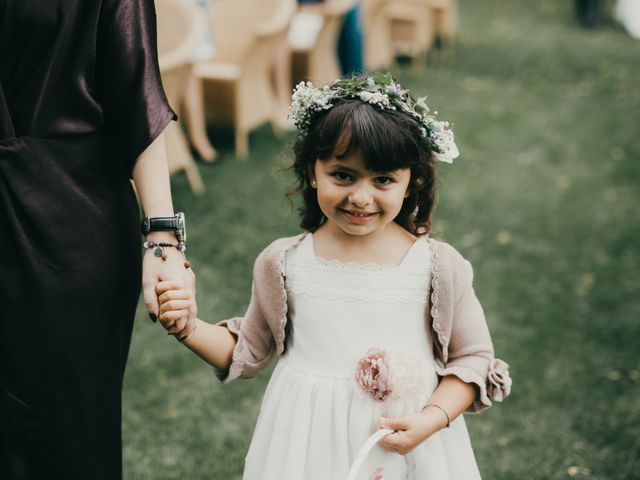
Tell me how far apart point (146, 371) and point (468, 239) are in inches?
110

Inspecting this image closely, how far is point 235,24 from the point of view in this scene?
28.2 ft

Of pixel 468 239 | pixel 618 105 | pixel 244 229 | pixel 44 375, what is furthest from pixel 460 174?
pixel 44 375

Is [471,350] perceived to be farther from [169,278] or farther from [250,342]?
[169,278]

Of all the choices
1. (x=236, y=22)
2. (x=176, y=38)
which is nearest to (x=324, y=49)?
(x=236, y=22)

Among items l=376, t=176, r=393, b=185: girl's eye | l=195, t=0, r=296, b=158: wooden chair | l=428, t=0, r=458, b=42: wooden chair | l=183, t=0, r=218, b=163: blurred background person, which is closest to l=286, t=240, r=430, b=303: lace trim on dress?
l=376, t=176, r=393, b=185: girl's eye

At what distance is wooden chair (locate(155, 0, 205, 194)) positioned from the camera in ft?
20.3

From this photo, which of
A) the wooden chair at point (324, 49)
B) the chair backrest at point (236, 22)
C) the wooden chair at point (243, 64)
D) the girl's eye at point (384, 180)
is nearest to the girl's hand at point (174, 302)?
the girl's eye at point (384, 180)

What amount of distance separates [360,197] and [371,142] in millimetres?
132

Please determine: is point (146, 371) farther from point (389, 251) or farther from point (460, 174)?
point (460, 174)

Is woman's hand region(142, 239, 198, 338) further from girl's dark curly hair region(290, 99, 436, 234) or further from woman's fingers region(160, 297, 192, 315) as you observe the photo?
girl's dark curly hair region(290, 99, 436, 234)

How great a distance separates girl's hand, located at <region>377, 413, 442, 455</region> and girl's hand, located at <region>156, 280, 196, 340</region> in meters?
0.52

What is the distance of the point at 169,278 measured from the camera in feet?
6.72

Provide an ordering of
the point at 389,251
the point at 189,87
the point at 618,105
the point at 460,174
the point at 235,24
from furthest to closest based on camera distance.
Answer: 1. the point at 618,105
2. the point at 235,24
3. the point at 460,174
4. the point at 189,87
5. the point at 389,251

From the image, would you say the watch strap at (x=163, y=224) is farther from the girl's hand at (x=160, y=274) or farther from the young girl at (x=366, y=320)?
the young girl at (x=366, y=320)
